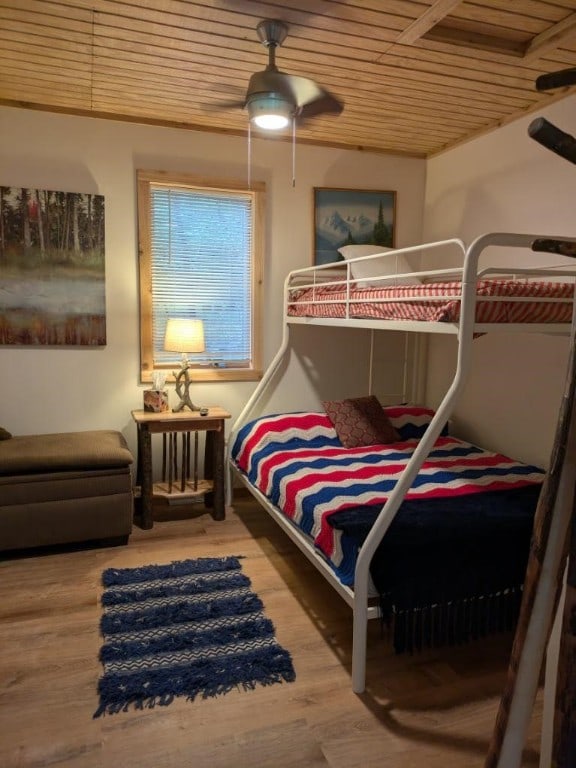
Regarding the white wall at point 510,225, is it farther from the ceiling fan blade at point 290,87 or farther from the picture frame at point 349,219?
the ceiling fan blade at point 290,87

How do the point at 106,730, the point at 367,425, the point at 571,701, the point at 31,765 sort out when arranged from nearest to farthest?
1. the point at 571,701
2. the point at 31,765
3. the point at 106,730
4. the point at 367,425

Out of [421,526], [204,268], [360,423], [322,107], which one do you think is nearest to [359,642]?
[421,526]

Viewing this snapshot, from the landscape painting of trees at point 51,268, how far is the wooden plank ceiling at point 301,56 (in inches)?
22.3

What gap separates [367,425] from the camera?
3404 mm

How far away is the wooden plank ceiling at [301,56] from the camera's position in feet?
6.86

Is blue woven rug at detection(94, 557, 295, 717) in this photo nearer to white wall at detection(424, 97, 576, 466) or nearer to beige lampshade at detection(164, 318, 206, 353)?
beige lampshade at detection(164, 318, 206, 353)

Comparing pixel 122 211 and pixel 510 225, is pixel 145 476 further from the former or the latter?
pixel 510 225

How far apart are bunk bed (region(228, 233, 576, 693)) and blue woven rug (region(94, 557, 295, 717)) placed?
359 mm

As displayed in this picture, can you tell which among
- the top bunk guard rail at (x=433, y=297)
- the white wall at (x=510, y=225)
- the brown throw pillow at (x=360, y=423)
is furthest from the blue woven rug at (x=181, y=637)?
the white wall at (x=510, y=225)

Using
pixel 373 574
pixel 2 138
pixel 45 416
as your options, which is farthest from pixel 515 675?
pixel 2 138

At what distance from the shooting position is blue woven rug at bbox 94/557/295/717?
1.96 meters

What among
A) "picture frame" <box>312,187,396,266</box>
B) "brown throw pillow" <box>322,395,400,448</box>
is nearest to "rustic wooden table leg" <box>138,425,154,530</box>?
"brown throw pillow" <box>322,395,400,448</box>

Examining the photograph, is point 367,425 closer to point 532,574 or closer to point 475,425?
point 475,425

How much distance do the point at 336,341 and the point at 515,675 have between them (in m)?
3.36
